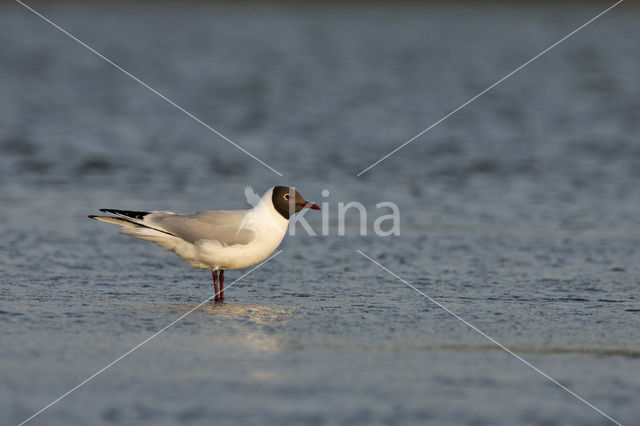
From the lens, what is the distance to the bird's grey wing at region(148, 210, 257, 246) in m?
7.89

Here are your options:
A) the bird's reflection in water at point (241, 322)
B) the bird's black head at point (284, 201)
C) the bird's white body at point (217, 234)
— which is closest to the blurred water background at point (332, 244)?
the bird's reflection in water at point (241, 322)

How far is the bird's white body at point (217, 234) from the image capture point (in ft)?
25.8

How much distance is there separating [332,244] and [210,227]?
217cm

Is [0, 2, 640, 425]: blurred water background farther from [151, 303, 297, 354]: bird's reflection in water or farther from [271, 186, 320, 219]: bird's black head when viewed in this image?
[271, 186, 320, 219]: bird's black head

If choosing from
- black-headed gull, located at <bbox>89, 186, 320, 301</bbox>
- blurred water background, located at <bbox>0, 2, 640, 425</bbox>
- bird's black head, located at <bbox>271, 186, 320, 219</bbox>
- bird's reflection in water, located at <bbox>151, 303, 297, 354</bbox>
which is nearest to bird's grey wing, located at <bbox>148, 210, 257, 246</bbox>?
black-headed gull, located at <bbox>89, 186, 320, 301</bbox>

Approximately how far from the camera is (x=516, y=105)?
65.8 feet

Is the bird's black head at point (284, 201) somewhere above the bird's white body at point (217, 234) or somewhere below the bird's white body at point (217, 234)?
above

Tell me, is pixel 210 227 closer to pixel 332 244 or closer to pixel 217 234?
pixel 217 234

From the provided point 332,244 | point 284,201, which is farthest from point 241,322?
point 332,244

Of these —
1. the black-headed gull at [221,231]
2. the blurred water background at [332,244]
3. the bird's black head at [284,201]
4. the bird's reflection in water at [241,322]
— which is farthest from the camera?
the bird's black head at [284,201]

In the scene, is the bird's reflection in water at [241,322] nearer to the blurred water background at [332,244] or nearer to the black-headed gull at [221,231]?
the blurred water background at [332,244]

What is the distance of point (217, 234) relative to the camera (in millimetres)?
7906

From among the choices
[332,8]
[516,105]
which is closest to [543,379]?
[516,105]

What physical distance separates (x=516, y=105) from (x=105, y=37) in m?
16.5
